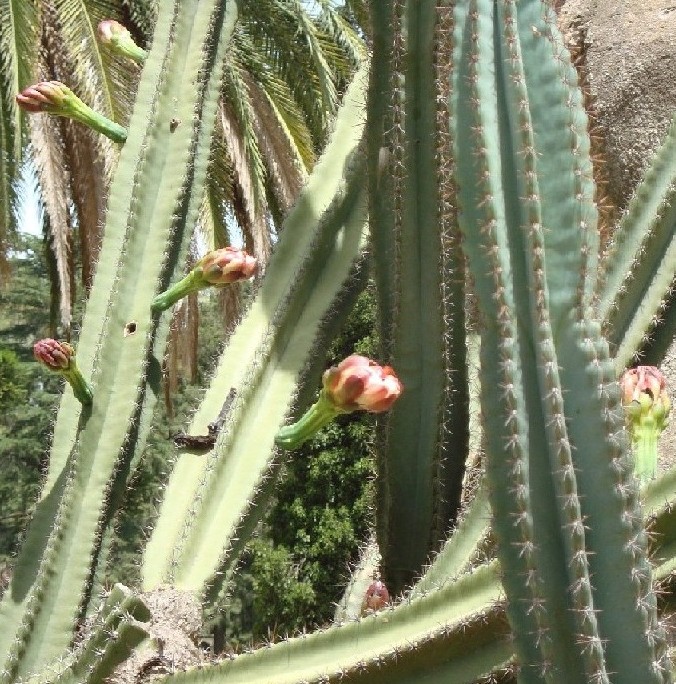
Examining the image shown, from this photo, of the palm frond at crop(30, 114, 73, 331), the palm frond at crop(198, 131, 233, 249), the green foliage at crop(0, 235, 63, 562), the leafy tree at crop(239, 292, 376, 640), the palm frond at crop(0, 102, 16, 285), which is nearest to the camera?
the palm frond at crop(30, 114, 73, 331)

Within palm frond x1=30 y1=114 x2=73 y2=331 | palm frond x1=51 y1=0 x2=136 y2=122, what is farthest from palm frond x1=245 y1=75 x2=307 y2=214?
palm frond x1=30 y1=114 x2=73 y2=331

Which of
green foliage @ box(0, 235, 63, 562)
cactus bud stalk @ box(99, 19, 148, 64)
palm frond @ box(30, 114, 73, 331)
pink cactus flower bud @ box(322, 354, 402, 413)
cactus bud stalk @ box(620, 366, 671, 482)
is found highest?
green foliage @ box(0, 235, 63, 562)

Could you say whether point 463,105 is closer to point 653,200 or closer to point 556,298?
point 556,298

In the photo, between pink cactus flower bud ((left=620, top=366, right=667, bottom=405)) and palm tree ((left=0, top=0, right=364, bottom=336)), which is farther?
palm tree ((left=0, top=0, right=364, bottom=336))

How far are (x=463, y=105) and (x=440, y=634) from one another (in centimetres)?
63

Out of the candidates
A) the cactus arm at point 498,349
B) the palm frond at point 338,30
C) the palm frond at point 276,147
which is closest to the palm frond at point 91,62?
the palm frond at point 276,147

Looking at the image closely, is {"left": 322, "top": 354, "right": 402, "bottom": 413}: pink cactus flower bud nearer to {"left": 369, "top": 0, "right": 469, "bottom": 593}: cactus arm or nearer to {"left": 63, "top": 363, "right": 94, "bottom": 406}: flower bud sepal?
{"left": 369, "top": 0, "right": 469, "bottom": 593}: cactus arm

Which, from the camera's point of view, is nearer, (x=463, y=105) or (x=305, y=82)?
(x=463, y=105)

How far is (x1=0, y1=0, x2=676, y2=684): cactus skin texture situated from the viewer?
3.11 feet

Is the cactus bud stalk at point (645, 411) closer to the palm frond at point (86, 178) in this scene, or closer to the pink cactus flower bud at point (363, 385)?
the pink cactus flower bud at point (363, 385)

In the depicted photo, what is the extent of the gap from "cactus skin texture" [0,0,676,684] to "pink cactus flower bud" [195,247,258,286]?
11 cm

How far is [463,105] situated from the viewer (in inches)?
42.3

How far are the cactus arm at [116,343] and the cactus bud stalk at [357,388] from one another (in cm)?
42

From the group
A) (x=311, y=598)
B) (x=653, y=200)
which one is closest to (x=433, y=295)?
(x=653, y=200)
